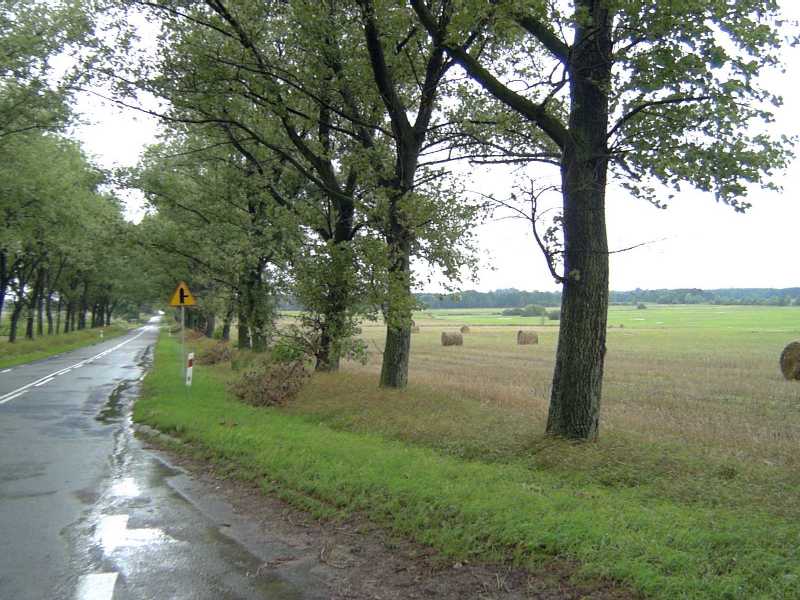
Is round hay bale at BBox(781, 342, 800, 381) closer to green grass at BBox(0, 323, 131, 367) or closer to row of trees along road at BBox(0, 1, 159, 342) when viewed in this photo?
row of trees along road at BBox(0, 1, 159, 342)

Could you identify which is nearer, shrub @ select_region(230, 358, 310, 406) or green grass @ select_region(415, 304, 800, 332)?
shrub @ select_region(230, 358, 310, 406)

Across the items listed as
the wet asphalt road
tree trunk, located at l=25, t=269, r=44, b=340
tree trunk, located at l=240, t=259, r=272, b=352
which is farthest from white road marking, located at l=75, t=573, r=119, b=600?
tree trunk, located at l=25, t=269, r=44, b=340

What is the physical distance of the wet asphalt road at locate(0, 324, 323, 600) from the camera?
4.53 metres

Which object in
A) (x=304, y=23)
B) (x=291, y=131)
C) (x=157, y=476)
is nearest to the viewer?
(x=157, y=476)

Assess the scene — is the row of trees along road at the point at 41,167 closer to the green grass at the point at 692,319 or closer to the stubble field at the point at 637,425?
the stubble field at the point at 637,425

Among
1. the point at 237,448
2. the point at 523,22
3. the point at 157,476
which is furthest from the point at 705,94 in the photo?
the point at 157,476

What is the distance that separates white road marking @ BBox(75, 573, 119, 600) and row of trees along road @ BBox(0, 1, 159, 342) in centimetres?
1120

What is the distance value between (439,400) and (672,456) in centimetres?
487

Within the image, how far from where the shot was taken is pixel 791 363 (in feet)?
65.9

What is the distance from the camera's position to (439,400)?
37.8 feet

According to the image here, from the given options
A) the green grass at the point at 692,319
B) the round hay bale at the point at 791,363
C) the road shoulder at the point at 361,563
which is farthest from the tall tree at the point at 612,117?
the green grass at the point at 692,319

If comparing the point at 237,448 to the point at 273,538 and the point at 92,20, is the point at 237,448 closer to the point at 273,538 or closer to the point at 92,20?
the point at 273,538

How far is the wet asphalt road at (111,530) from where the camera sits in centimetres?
453

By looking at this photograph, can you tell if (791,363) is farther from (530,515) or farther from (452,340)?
(452,340)
